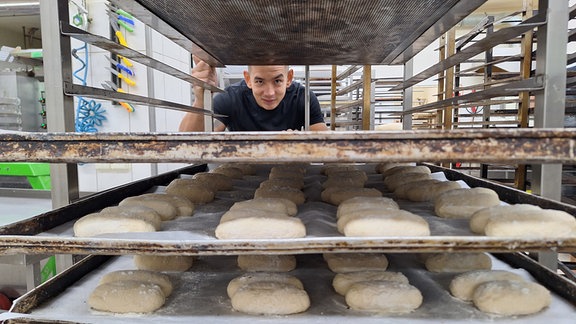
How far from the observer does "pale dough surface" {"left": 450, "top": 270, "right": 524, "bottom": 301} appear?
0.99 meters

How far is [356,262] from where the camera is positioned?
1.16 metres

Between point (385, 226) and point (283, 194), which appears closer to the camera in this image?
point (385, 226)

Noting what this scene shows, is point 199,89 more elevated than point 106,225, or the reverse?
point 199,89

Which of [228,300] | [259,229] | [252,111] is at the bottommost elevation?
[228,300]

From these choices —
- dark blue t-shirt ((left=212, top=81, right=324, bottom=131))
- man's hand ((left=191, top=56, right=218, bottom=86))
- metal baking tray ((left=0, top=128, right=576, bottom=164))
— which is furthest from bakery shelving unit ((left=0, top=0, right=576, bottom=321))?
dark blue t-shirt ((left=212, top=81, right=324, bottom=131))

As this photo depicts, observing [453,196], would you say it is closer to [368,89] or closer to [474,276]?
[474,276]

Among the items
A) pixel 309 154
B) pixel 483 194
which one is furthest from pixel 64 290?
Result: pixel 483 194

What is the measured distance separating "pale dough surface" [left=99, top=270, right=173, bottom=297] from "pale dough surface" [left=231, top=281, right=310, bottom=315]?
206 millimetres

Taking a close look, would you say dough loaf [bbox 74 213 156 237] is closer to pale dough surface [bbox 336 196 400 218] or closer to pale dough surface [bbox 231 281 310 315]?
pale dough surface [bbox 231 281 310 315]

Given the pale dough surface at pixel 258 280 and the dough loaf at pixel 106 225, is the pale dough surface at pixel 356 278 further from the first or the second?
the dough loaf at pixel 106 225

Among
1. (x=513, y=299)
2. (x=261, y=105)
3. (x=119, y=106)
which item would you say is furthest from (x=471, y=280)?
(x=119, y=106)

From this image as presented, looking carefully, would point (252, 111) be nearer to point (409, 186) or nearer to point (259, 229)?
point (409, 186)

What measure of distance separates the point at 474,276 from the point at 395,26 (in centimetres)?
103

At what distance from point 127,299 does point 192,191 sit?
0.57 metres
